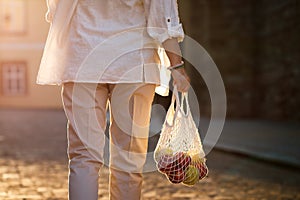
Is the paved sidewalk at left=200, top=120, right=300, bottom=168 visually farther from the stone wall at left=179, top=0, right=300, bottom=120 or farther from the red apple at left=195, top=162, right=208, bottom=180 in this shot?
the red apple at left=195, top=162, right=208, bottom=180

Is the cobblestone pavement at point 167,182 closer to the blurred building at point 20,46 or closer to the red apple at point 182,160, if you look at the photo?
the red apple at point 182,160

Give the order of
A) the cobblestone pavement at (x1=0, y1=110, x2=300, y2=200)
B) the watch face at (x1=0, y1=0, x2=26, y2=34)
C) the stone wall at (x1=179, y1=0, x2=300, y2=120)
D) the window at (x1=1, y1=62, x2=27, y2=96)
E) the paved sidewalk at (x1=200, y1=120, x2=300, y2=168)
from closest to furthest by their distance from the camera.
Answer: the cobblestone pavement at (x1=0, y1=110, x2=300, y2=200) → the paved sidewalk at (x1=200, y1=120, x2=300, y2=168) → the stone wall at (x1=179, y1=0, x2=300, y2=120) → the window at (x1=1, y1=62, x2=27, y2=96) → the watch face at (x1=0, y1=0, x2=26, y2=34)

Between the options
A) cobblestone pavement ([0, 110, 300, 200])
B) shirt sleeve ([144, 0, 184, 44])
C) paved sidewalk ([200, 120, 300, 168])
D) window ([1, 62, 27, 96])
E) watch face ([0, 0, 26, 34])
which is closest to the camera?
shirt sleeve ([144, 0, 184, 44])

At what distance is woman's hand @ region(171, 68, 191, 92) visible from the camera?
3.36 m

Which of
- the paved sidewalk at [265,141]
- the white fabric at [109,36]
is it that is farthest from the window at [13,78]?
the white fabric at [109,36]

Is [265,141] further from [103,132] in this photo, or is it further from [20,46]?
[20,46]

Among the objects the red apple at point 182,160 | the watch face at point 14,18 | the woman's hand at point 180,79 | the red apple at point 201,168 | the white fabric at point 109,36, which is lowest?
the red apple at point 201,168

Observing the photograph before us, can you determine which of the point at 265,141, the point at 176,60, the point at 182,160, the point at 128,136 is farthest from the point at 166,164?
the point at 265,141

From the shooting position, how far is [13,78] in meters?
31.2

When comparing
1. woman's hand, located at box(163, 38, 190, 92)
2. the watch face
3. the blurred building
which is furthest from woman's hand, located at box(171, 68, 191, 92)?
the watch face

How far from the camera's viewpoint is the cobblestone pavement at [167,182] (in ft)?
18.4

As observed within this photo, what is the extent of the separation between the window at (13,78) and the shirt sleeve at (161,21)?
1107 inches

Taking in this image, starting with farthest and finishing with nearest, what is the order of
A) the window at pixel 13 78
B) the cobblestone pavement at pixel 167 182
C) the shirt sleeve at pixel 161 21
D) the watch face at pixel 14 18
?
the watch face at pixel 14 18 → the window at pixel 13 78 → the cobblestone pavement at pixel 167 182 → the shirt sleeve at pixel 161 21

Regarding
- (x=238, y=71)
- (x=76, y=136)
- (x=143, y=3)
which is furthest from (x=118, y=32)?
(x=238, y=71)
